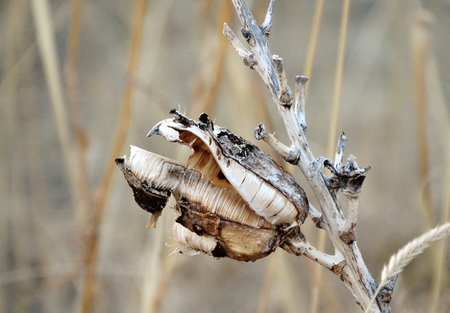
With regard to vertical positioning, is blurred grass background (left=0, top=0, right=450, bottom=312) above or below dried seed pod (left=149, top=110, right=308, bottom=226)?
above

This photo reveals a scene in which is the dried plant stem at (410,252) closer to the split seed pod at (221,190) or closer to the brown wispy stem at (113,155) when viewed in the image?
the split seed pod at (221,190)

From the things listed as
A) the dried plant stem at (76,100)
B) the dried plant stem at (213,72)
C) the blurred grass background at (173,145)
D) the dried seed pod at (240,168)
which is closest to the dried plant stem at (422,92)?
the blurred grass background at (173,145)

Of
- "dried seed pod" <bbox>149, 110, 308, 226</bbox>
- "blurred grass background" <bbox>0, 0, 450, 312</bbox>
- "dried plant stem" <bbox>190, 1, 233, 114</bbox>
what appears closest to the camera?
"dried seed pod" <bbox>149, 110, 308, 226</bbox>

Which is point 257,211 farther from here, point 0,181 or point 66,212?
point 66,212

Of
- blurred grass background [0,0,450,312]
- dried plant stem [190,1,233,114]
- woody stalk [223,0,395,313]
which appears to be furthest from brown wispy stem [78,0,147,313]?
woody stalk [223,0,395,313]

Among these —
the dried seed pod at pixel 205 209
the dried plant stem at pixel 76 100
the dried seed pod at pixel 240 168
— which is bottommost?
the dried seed pod at pixel 205 209

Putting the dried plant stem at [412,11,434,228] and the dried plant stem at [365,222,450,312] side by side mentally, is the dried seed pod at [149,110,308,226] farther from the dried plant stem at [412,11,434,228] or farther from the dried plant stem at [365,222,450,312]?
the dried plant stem at [412,11,434,228]

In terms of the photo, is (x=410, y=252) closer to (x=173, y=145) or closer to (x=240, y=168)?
(x=240, y=168)
